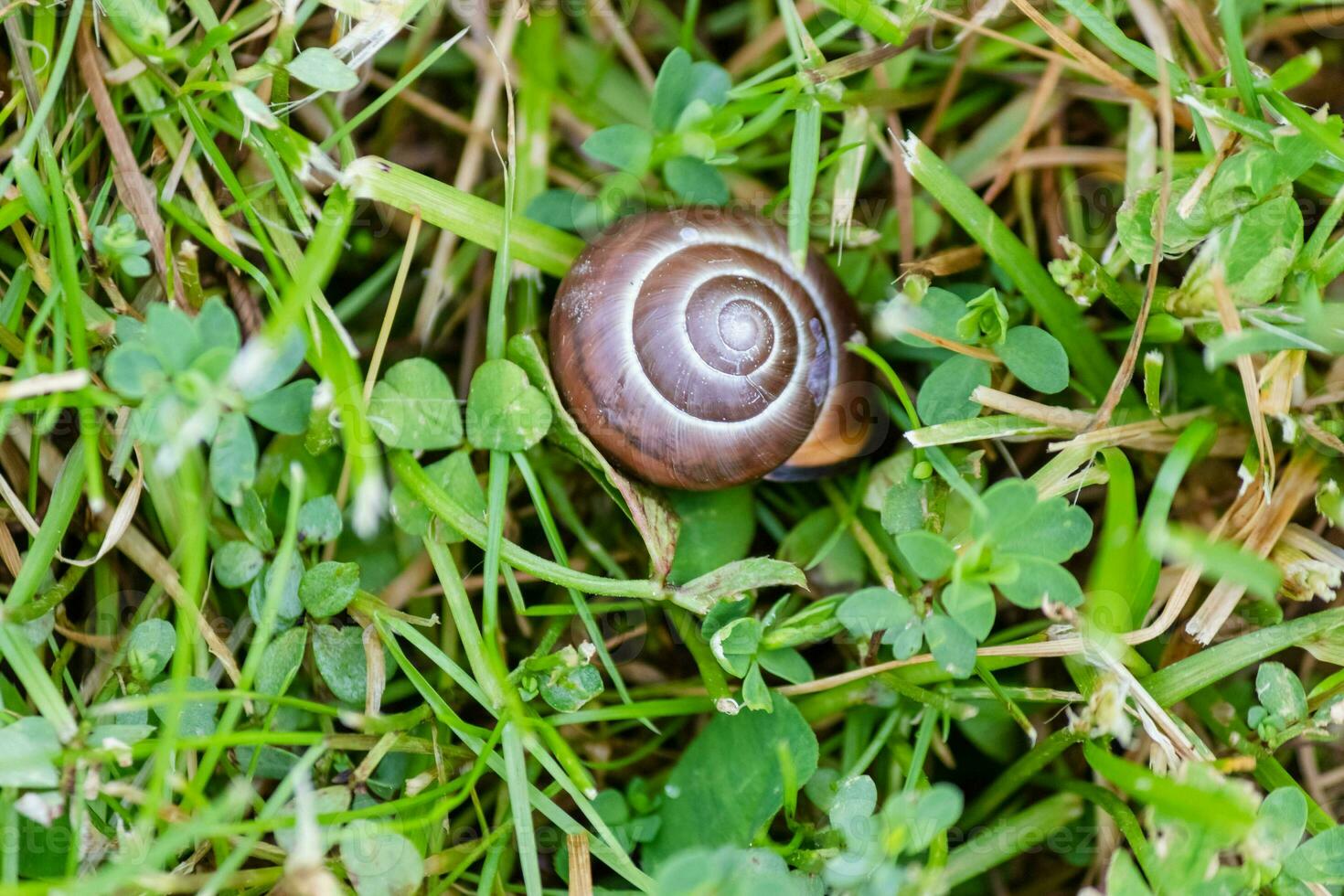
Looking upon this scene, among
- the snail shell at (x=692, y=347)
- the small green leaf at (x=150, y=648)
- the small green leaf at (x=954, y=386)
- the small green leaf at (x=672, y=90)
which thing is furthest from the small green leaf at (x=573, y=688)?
the small green leaf at (x=672, y=90)

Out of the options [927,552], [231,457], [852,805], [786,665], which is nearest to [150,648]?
[231,457]

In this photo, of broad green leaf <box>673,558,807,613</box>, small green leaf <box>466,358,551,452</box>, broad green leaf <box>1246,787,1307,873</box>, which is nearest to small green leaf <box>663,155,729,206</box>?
small green leaf <box>466,358,551,452</box>

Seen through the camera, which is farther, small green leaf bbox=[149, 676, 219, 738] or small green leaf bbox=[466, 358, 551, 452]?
small green leaf bbox=[466, 358, 551, 452]

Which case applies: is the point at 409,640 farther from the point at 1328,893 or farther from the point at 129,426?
the point at 1328,893

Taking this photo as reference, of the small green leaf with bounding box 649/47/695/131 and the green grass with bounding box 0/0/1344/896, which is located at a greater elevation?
the small green leaf with bounding box 649/47/695/131

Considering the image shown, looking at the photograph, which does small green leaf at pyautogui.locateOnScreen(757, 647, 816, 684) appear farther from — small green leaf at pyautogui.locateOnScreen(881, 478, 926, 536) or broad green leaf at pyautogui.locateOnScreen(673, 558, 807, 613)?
small green leaf at pyautogui.locateOnScreen(881, 478, 926, 536)

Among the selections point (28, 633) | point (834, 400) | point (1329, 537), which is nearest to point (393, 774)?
point (28, 633)
